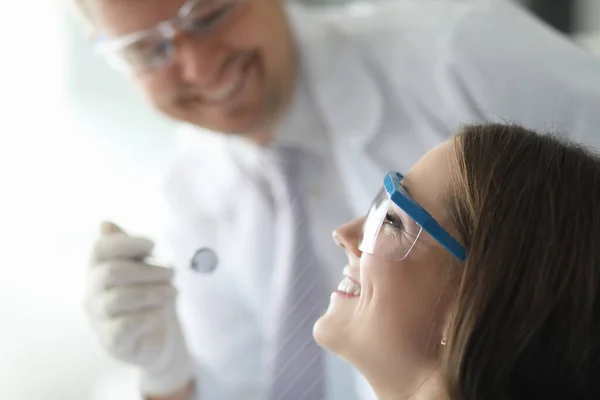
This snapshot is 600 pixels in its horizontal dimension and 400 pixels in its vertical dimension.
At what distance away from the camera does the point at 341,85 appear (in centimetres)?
97

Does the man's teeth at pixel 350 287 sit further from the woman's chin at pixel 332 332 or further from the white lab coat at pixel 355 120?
the white lab coat at pixel 355 120

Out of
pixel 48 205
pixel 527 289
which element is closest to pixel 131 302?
pixel 48 205

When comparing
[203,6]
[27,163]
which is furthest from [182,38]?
[27,163]

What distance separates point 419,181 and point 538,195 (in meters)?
0.11

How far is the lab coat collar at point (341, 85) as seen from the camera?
3.13 ft

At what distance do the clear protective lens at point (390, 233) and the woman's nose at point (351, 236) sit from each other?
0.08 feet

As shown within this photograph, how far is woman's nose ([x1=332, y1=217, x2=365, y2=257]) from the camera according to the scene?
66 centimetres

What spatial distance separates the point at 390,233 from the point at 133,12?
52 cm

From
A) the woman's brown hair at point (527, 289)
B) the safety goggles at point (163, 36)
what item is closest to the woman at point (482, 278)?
the woman's brown hair at point (527, 289)

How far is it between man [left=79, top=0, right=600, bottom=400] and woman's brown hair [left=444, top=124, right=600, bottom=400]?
27cm

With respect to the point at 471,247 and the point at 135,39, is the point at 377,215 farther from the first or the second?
the point at 135,39

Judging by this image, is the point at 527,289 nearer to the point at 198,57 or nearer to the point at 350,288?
the point at 350,288

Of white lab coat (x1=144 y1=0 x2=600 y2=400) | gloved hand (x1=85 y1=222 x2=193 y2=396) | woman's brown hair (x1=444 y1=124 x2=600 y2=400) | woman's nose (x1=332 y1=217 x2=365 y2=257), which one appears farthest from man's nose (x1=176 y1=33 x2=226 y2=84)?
woman's brown hair (x1=444 y1=124 x2=600 y2=400)

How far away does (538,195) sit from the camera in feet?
1.80
